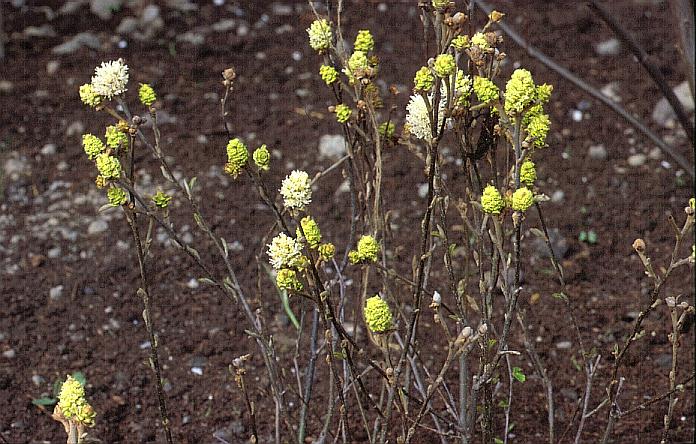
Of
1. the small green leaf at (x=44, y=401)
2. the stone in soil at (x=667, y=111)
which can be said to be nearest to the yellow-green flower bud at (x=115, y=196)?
the small green leaf at (x=44, y=401)

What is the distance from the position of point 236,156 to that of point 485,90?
1.30 ft

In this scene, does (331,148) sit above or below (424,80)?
above

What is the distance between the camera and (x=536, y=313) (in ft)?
8.84

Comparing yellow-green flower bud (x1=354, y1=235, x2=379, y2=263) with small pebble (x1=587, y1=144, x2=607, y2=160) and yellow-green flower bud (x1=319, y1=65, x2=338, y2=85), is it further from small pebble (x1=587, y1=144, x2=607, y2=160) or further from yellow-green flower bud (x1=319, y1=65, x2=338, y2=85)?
small pebble (x1=587, y1=144, x2=607, y2=160)

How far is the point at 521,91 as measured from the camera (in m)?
1.34

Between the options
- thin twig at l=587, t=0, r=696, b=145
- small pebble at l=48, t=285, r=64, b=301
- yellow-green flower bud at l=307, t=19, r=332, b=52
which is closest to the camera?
yellow-green flower bud at l=307, t=19, r=332, b=52

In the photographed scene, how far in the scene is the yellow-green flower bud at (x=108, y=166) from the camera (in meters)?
1.42

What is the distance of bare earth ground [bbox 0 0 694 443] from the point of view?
2.43m

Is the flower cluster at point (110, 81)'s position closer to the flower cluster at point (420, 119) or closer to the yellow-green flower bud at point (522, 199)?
the flower cluster at point (420, 119)

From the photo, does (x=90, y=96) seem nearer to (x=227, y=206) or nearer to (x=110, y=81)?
(x=110, y=81)

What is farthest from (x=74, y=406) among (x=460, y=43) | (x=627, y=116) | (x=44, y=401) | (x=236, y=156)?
(x=627, y=116)

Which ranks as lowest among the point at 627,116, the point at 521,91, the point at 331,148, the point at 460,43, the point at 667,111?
the point at 521,91

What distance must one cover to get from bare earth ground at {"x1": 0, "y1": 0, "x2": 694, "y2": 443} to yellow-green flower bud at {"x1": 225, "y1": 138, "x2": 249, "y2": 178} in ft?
1.30

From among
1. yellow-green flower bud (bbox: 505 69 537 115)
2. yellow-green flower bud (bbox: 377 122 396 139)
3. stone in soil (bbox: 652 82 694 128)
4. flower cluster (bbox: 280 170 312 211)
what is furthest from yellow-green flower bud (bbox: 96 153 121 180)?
stone in soil (bbox: 652 82 694 128)
